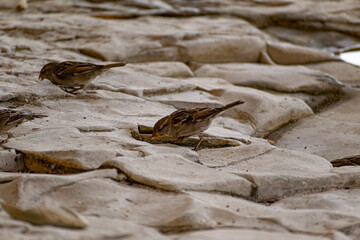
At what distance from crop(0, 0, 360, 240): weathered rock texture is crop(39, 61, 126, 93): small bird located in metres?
0.13

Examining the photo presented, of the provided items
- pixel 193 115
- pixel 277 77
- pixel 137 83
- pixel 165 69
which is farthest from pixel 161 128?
pixel 277 77

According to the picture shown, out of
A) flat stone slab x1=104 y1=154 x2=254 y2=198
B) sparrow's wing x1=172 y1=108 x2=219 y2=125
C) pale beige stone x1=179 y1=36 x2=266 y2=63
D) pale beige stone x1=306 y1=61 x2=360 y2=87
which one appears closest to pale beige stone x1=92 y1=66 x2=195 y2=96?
sparrow's wing x1=172 y1=108 x2=219 y2=125

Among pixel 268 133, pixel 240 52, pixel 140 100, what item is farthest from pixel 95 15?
pixel 268 133

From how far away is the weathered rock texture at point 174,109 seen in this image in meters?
3.64

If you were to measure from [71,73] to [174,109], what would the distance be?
1189mm

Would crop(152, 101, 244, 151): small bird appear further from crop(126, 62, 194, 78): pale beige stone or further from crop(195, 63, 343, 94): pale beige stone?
crop(195, 63, 343, 94): pale beige stone

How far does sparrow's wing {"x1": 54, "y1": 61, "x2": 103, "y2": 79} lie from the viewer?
6.33 m

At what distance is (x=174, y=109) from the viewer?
20.9 feet

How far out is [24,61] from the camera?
7.20 m

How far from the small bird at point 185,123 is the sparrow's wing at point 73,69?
1.53 m

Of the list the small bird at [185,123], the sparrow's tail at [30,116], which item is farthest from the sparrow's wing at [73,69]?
the small bird at [185,123]

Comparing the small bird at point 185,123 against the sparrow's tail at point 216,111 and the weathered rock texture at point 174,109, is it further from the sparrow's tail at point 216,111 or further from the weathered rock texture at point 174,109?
the weathered rock texture at point 174,109

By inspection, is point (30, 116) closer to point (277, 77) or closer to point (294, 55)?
point (277, 77)

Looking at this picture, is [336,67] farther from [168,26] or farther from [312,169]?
[312,169]
